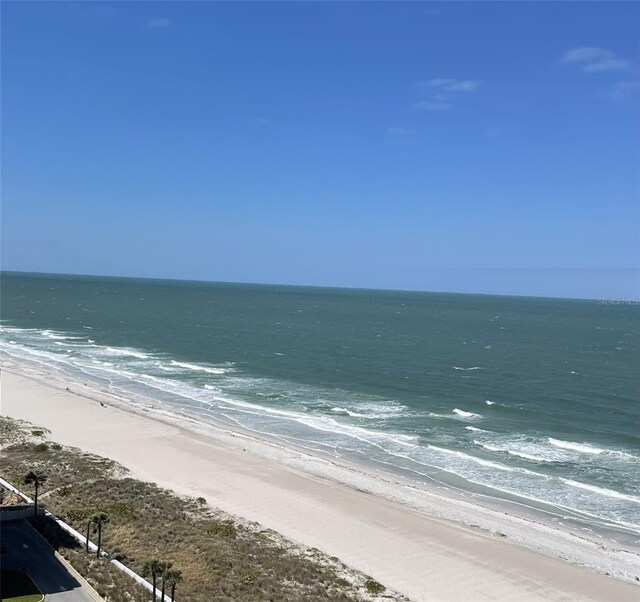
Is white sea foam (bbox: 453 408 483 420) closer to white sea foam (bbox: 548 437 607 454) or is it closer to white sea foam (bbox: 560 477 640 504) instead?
white sea foam (bbox: 548 437 607 454)

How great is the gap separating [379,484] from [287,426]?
47.0ft

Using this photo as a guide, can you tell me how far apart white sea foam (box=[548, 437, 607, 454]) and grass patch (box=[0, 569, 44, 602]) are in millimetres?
38375

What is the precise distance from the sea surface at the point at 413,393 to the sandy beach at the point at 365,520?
3.69 metres

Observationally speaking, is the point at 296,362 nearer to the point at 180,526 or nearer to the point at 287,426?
the point at 287,426

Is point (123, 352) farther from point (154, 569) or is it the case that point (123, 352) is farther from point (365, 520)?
point (154, 569)

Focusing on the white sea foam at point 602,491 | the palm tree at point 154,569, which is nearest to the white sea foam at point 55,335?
the white sea foam at point 602,491

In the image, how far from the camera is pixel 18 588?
2020 cm

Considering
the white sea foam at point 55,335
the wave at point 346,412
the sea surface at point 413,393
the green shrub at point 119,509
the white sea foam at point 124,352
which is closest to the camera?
the green shrub at point 119,509

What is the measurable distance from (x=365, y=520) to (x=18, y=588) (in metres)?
17.2

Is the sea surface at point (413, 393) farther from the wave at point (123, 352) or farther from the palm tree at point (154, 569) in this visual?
the palm tree at point (154, 569)

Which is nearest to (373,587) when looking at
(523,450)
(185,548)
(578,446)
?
(185,548)

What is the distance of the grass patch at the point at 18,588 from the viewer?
1958cm

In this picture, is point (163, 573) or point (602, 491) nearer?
point (163, 573)

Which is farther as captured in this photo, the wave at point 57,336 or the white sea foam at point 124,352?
the wave at point 57,336
